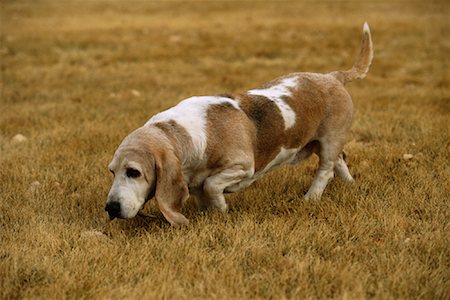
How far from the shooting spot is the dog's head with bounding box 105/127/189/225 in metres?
4.12

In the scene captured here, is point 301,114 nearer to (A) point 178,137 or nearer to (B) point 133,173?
(A) point 178,137

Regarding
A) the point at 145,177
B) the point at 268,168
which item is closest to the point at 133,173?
the point at 145,177

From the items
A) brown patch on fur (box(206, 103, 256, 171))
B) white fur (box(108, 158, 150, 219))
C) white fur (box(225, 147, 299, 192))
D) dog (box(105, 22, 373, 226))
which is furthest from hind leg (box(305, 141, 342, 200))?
white fur (box(108, 158, 150, 219))

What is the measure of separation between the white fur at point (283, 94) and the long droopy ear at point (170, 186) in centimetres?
116

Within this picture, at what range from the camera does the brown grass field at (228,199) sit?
12.0 ft

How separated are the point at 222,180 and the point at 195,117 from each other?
534 mm

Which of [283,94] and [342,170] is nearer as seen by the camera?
[283,94]

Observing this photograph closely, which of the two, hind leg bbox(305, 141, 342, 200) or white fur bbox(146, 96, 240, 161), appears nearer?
white fur bbox(146, 96, 240, 161)

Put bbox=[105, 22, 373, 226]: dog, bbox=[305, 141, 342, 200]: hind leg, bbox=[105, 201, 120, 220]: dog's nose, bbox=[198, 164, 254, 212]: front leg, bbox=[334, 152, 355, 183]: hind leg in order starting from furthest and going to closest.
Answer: bbox=[334, 152, 355, 183]: hind leg → bbox=[305, 141, 342, 200]: hind leg → bbox=[198, 164, 254, 212]: front leg → bbox=[105, 22, 373, 226]: dog → bbox=[105, 201, 120, 220]: dog's nose

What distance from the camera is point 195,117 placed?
4.66 m

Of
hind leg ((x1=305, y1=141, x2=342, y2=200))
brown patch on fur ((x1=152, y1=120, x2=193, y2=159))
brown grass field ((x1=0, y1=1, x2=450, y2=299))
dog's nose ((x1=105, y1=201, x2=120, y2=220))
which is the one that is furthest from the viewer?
hind leg ((x1=305, y1=141, x2=342, y2=200))

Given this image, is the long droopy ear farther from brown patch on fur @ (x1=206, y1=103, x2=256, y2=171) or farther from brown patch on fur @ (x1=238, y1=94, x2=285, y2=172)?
brown patch on fur @ (x1=238, y1=94, x2=285, y2=172)

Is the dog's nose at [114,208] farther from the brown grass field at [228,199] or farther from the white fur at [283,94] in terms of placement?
the white fur at [283,94]

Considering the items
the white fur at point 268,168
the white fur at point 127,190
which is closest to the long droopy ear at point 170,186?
the white fur at point 127,190
